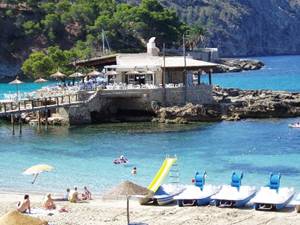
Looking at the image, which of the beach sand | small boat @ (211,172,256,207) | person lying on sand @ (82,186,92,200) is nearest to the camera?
the beach sand

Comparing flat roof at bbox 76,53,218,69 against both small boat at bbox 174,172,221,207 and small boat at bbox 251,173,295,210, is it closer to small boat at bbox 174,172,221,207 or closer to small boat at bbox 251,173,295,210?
small boat at bbox 174,172,221,207

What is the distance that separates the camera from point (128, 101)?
66.1 metres

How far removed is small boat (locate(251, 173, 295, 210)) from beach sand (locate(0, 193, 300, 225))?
41cm

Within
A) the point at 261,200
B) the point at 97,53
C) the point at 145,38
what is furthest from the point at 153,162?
the point at 145,38

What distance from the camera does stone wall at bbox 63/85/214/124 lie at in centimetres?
6369

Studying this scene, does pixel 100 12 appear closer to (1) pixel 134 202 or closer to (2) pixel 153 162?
(2) pixel 153 162

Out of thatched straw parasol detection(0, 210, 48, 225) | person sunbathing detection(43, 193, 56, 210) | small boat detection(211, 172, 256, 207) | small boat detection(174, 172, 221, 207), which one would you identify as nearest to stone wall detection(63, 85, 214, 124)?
person sunbathing detection(43, 193, 56, 210)

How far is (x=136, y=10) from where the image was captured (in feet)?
472

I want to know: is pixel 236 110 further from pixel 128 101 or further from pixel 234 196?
pixel 234 196

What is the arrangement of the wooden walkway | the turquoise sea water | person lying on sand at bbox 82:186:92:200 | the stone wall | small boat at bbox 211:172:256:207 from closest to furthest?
1. small boat at bbox 211:172:256:207
2. person lying on sand at bbox 82:186:92:200
3. the turquoise sea water
4. the wooden walkway
5. the stone wall

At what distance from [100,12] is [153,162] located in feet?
342

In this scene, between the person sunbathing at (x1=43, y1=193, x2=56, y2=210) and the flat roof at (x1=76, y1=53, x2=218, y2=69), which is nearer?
the person sunbathing at (x1=43, y1=193, x2=56, y2=210)

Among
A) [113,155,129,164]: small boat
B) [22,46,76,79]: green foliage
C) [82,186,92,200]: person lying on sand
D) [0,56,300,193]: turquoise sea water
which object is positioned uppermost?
[22,46,76,79]: green foliage

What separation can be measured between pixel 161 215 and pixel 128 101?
36.0 m
